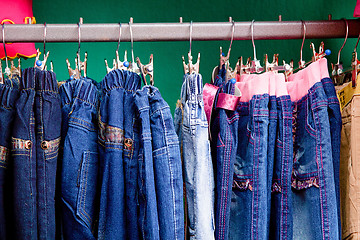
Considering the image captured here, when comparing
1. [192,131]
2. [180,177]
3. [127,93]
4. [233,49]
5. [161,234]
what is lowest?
[161,234]

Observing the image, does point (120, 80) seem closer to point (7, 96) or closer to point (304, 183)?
point (7, 96)

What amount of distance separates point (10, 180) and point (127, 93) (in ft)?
1.30

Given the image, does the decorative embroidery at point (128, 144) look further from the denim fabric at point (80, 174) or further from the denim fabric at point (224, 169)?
the denim fabric at point (224, 169)

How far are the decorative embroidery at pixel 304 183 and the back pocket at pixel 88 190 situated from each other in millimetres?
585

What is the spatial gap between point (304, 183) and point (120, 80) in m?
0.62

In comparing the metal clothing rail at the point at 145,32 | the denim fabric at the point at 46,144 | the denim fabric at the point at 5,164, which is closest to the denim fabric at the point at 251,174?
the metal clothing rail at the point at 145,32

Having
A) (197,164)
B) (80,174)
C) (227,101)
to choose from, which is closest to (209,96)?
(227,101)

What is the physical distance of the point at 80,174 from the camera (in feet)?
3.10

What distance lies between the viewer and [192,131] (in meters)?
0.99

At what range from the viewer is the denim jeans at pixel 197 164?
96 centimetres

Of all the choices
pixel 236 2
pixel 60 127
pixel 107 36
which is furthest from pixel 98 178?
pixel 236 2

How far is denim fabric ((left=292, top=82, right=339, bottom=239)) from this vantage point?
952 millimetres

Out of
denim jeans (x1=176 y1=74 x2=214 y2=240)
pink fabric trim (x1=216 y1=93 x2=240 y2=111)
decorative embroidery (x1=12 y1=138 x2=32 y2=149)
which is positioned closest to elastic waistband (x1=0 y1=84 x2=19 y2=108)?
decorative embroidery (x1=12 y1=138 x2=32 y2=149)

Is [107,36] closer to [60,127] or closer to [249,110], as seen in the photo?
[60,127]
